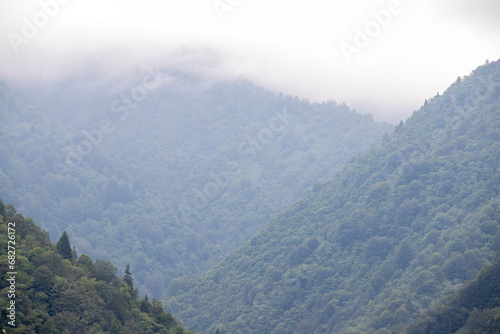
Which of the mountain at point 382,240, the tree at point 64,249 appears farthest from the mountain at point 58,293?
the mountain at point 382,240

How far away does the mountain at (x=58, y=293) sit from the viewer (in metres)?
53.7

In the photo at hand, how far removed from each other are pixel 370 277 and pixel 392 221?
46.1ft

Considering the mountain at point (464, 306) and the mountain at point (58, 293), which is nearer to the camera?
the mountain at point (58, 293)

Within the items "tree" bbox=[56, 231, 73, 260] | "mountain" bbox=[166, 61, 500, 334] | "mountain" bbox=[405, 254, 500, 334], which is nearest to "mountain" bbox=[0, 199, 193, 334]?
"tree" bbox=[56, 231, 73, 260]

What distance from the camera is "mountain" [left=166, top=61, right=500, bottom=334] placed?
91.2m

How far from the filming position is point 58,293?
58719 mm

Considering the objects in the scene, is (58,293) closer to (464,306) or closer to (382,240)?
(464,306)

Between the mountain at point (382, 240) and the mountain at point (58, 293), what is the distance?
34.6 meters

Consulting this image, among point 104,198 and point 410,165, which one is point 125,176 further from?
point 410,165

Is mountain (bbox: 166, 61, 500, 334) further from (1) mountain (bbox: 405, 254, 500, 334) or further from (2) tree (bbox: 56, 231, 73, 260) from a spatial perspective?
(2) tree (bbox: 56, 231, 73, 260)

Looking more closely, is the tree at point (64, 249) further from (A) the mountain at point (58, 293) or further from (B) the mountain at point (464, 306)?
(B) the mountain at point (464, 306)

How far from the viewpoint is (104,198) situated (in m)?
175

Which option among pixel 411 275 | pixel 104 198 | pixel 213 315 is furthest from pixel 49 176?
pixel 411 275

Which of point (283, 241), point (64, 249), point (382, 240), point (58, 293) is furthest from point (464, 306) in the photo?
point (283, 241)
